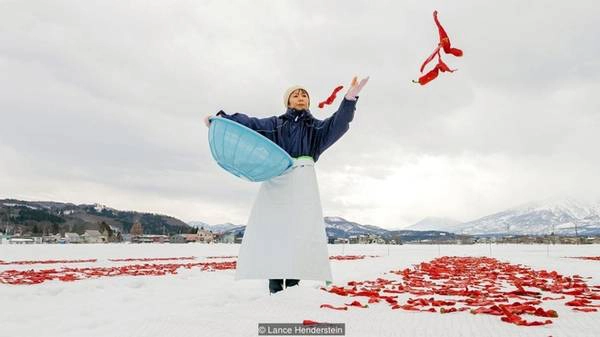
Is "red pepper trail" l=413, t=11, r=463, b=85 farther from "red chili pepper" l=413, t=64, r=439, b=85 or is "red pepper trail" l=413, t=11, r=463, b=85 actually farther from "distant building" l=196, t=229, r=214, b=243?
"distant building" l=196, t=229, r=214, b=243

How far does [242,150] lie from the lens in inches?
166

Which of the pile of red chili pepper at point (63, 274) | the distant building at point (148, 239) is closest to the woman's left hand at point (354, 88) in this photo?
the pile of red chili pepper at point (63, 274)

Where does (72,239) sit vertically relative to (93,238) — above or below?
below

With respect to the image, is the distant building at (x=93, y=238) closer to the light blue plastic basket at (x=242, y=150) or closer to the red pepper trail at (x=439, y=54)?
the light blue plastic basket at (x=242, y=150)

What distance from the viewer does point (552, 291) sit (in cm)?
559

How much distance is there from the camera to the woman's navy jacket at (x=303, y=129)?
16.2 ft

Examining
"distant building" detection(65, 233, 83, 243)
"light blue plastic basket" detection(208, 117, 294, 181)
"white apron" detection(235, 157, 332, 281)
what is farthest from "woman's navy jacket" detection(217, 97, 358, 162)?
"distant building" detection(65, 233, 83, 243)

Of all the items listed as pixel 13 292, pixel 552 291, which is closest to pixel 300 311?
pixel 552 291

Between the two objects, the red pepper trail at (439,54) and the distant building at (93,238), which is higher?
the red pepper trail at (439,54)

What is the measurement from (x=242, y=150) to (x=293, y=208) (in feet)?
3.15

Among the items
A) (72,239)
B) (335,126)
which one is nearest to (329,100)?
(335,126)

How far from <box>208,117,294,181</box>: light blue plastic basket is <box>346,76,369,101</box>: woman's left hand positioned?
40.1 inches

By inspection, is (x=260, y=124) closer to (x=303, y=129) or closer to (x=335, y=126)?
(x=303, y=129)

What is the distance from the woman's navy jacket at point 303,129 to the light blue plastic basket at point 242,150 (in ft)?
1.55
